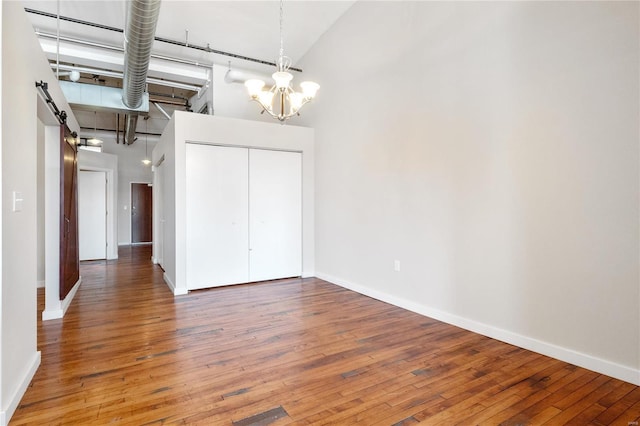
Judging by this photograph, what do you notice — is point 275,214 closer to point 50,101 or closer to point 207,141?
point 207,141

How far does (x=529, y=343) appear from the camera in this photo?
278 centimetres

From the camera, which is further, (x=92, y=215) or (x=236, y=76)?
(x=92, y=215)

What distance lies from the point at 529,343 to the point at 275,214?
3.68 meters

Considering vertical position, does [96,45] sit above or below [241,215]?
above

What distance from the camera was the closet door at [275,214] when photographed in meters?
5.18

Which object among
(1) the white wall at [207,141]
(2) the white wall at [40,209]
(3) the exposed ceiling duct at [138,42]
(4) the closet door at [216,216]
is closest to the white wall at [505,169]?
(1) the white wall at [207,141]

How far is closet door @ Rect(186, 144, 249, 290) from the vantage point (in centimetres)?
470

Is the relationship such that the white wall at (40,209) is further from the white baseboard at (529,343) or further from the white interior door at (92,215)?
the white baseboard at (529,343)

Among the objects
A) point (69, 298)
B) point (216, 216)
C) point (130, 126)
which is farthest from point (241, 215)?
point (130, 126)

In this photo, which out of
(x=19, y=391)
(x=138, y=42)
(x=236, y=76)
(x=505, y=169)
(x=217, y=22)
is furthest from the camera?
(x=236, y=76)

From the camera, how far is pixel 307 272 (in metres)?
5.60

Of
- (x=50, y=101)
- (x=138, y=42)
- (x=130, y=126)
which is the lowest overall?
(x=50, y=101)

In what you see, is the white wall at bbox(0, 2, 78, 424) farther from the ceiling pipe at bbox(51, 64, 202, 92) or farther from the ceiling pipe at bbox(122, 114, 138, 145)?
the ceiling pipe at bbox(122, 114, 138, 145)

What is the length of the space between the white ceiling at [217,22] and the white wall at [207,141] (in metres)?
1.39
